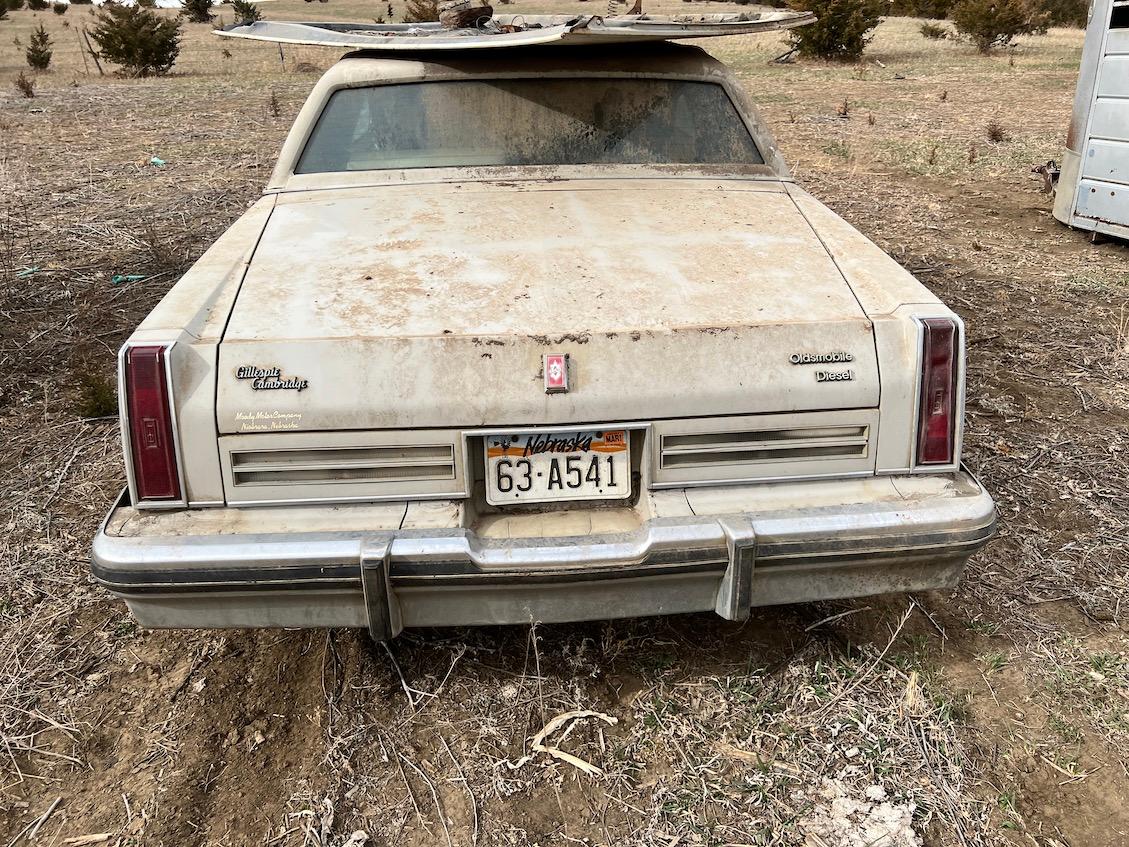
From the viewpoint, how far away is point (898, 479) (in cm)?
240

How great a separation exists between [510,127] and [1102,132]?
241 inches

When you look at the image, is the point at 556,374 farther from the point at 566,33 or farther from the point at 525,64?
the point at 525,64

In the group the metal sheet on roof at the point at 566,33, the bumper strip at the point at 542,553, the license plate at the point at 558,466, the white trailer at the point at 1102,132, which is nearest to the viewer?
the bumper strip at the point at 542,553

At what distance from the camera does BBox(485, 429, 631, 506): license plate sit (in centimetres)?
229

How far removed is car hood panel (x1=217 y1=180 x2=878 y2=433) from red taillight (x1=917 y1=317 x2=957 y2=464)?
0.14 meters

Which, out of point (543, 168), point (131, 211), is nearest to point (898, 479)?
point (543, 168)

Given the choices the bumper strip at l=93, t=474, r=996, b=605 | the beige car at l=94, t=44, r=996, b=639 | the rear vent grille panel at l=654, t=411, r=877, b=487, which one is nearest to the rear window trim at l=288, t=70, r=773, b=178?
the beige car at l=94, t=44, r=996, b=639

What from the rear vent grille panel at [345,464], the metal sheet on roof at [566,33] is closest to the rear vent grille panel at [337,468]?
the rear vent grille panel at [345,464]

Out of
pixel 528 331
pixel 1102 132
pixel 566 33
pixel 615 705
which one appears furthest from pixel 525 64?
pixel 1102 132

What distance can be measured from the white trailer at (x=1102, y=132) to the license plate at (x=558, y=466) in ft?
21.9

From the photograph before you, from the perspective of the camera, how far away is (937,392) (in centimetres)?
234

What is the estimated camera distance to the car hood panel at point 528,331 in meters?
2.22

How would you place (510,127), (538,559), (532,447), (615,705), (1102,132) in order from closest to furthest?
(538,559) → (532,447) → (615,705) → (510,127) → (1102,132)

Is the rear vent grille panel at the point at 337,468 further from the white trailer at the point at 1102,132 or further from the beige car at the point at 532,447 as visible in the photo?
the white trailer at the point at 1102,132
